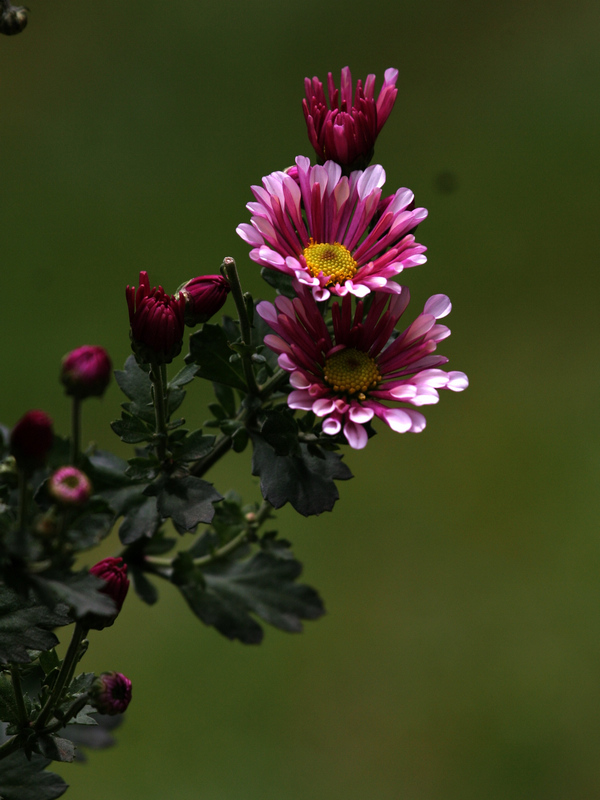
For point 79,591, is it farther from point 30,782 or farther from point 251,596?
point 251,596

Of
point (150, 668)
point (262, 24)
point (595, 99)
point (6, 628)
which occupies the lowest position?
point (150, 668)

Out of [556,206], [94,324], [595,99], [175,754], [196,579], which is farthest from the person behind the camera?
[595,99]

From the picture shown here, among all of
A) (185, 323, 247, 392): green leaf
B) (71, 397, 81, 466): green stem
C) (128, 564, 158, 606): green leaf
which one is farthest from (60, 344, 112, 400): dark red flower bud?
(128, 564, 158, 606): green leaf

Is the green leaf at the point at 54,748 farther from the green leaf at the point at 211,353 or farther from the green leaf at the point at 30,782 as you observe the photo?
the green leaf at the point at 211,353

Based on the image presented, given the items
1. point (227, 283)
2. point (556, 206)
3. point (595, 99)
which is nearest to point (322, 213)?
point (227, 283)

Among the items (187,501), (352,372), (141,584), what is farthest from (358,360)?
(141,584)

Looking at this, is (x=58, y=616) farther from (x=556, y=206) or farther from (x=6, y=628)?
(x=556, y=206)
